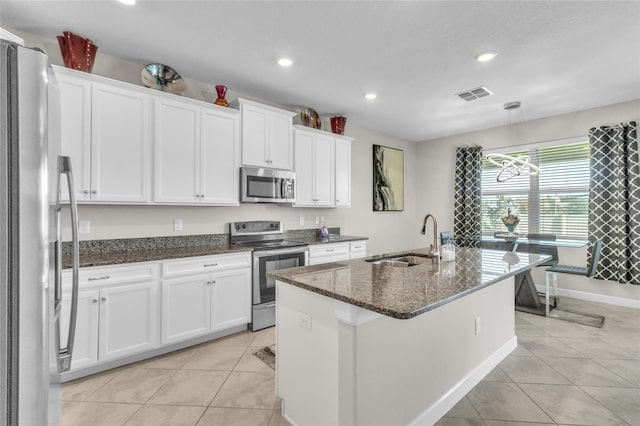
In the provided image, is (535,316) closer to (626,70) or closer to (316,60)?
(626,70)

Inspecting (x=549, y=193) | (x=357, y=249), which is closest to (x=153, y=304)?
(x=357, y=249)

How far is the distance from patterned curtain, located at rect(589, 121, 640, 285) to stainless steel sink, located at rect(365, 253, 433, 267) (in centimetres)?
329

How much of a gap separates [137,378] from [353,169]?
12.9 ft

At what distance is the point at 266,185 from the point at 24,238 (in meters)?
2.80

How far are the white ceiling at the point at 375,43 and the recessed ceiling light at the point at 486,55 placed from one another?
0.05 metres

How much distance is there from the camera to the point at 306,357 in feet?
5.29

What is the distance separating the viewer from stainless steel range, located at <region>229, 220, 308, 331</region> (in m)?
3.17

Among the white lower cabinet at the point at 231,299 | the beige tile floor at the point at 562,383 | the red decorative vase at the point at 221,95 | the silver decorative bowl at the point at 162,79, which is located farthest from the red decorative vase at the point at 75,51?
the beige tile floor at the point at 562,383

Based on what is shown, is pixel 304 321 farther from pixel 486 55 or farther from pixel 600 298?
pixel 600 298

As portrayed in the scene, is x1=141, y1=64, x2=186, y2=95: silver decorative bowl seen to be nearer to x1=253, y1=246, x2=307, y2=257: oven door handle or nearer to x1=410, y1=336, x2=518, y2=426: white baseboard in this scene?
x1=253, y1=246, x2=307, y2=257: oven door handle

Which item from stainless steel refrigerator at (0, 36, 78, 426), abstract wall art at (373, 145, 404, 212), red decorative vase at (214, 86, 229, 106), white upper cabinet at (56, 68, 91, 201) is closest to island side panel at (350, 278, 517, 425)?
stainless steel refrigerator at (0, 36, 78, 426)

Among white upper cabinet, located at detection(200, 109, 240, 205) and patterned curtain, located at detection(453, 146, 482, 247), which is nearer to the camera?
white upper cabinet, located at detection(200, 109, 240, 205)

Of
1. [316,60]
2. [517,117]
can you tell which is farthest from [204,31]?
[517,117]

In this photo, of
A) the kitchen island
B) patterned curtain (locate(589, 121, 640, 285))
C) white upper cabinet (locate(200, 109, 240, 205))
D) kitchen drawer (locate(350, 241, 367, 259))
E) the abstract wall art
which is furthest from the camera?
the abstract wall art
